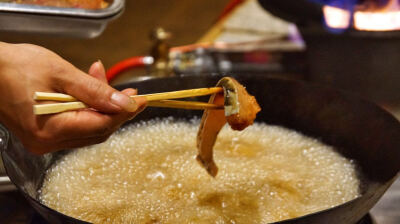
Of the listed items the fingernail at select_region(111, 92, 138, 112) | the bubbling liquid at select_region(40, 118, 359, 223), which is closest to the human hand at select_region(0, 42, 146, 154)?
the fingernail at select_region(111, 92, 138, 112)

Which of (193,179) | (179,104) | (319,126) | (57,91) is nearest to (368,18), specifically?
(319,126)

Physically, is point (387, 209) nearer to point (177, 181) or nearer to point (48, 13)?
point (177, 181)

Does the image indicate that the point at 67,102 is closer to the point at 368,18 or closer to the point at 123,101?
the point at 123,101

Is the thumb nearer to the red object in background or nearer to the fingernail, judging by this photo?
the fingernail

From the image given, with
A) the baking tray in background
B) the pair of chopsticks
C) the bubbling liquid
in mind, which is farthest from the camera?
the baking tray in background

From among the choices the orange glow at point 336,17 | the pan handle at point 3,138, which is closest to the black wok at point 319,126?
the pan handle at point 3,138

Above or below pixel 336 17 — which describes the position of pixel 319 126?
below

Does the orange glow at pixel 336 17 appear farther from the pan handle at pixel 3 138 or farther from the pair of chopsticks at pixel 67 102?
the pan handle at pixel 3 138

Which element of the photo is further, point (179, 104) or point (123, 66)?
point (123, 66)

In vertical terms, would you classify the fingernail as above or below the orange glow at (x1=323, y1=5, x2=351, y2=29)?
above
